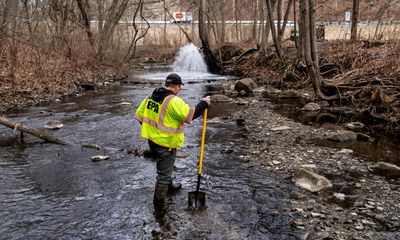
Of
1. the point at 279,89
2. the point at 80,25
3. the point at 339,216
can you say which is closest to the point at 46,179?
the point at 339,216

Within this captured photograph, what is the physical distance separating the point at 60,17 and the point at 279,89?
39.5 ft

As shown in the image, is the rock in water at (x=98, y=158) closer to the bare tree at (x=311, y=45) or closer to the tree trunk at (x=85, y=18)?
the bare tree at (x=311, y=45)

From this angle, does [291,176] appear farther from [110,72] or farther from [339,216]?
[110,72]

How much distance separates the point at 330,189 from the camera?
6.43 meters

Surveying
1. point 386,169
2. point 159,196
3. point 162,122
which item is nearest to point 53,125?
point 159,196

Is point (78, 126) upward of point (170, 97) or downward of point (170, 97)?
downward

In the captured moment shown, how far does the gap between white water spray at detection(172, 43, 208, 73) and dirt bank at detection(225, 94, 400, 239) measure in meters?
20.1

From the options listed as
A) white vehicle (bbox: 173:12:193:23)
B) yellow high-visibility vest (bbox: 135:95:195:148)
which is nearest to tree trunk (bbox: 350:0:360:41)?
yellow high-visibility vest (bbox: 135:95:195:148)

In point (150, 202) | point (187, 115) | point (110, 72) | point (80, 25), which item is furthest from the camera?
point (110, 72)

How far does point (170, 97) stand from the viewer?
214 inches

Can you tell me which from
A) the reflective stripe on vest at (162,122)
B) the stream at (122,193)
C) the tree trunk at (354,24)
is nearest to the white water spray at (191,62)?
the tree trunk at (354,24)

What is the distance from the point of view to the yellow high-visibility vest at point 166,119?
535 cm

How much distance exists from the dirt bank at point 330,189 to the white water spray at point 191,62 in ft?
66.0

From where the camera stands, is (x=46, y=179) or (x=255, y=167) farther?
(x=255, y=167)
